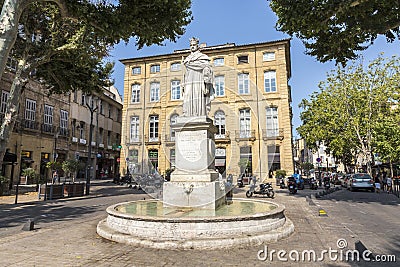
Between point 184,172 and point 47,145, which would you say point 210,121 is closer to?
point 184,172

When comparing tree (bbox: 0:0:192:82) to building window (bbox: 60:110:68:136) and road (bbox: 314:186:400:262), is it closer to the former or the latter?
road (bbox: 314:186:400:262)

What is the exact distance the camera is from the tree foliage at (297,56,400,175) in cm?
2181

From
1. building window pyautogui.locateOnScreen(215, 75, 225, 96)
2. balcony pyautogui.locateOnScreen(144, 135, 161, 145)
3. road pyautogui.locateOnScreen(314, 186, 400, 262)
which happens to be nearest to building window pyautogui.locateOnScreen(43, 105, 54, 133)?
balcony pyautogui.locateOnScreen(144, 135, 161, 145)

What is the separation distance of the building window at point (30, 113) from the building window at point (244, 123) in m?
21.6

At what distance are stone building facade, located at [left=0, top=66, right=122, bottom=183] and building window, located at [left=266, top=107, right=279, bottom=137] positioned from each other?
1864 cm

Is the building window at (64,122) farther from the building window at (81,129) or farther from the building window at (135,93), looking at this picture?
the building window at (135,93)

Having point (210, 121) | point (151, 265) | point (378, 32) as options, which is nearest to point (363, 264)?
point (151, 265)

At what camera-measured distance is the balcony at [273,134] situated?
95.8 ft

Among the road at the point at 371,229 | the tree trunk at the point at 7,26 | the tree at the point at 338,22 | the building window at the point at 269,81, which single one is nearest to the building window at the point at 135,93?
the building window at the point at 269,81

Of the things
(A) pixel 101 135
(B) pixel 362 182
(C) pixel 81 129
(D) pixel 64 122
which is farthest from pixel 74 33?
(A) pixel 101 135

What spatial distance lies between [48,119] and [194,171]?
87.0ft

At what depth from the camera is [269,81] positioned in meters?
30.4

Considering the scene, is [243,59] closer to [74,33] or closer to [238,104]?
[238,104]

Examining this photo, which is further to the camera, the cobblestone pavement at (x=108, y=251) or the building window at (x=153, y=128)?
the building window at (x=153, y=128)
